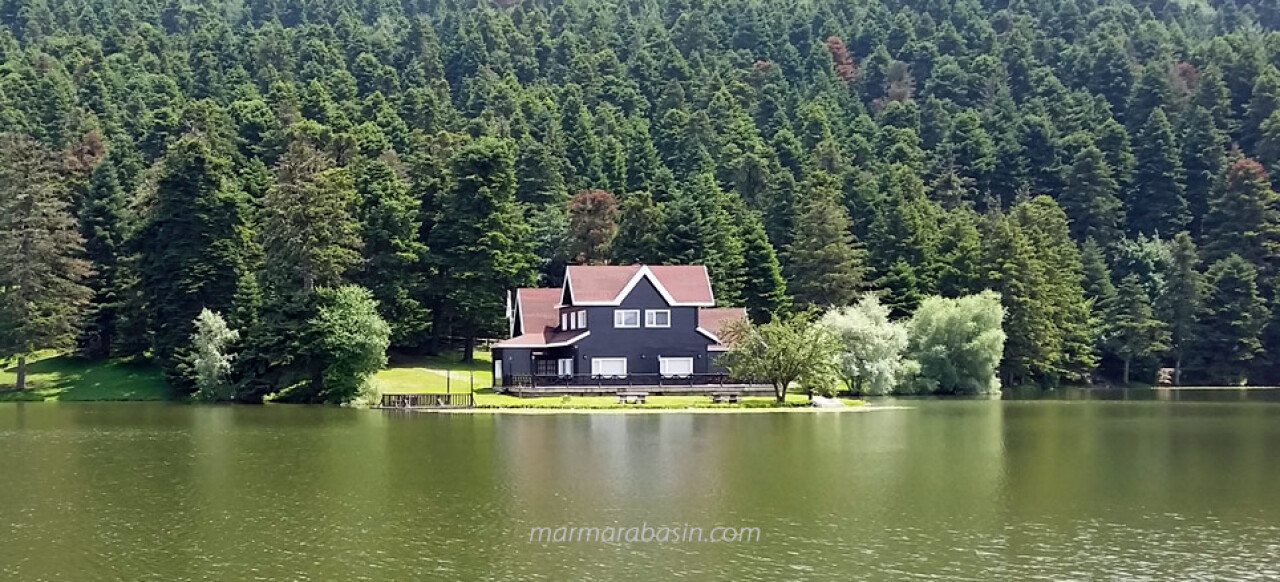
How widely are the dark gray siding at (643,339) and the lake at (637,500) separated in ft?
70.6

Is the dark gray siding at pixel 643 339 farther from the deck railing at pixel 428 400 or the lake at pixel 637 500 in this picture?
the lake at pixel 637 500

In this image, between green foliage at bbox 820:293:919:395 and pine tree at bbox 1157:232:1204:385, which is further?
pine tree at bbox 1157:232:1204:385

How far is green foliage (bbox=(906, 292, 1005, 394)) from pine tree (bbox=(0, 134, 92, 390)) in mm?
49945

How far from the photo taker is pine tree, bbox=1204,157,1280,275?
11156 cm

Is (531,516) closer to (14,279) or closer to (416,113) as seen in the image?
(14,279)

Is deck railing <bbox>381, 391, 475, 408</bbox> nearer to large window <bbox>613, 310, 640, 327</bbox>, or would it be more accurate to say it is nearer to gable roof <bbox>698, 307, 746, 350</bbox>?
large window <bbox>613, 310, 640, 327</bbox>

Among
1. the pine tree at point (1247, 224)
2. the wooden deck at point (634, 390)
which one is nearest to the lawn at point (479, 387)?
the wooden deck at point (634, 390)

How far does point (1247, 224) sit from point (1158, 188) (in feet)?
54.7

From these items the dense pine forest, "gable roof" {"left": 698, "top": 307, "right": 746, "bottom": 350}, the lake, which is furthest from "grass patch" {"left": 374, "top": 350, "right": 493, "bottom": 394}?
the lake

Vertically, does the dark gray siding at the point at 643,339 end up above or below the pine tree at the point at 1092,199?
below

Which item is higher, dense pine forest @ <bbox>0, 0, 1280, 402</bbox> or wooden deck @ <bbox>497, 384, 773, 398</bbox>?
dense pine forest @ <bbox>0, 0, 1280, 402</bbox>

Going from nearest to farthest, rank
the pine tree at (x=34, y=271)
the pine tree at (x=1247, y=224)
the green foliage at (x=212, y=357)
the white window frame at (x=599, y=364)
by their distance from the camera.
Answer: the green foliage at (x=212, y=357) → the pine tree at (x=34, y=271) → the white window frame at (x=599, y=364) → the pine tree at (x=1247, y=224)

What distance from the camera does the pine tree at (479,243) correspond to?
86.8 m

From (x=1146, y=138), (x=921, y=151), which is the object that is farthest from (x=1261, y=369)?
(x=921, y=151)
